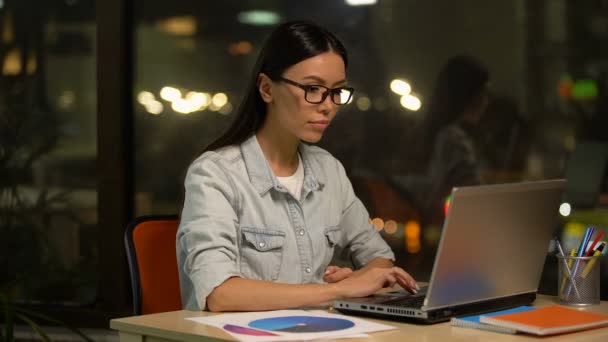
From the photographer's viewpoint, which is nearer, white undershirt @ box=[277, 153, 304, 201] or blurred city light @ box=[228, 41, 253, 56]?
white undershirt @ box=[277, 153, 304, 201]

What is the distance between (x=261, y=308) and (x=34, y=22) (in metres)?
2.24

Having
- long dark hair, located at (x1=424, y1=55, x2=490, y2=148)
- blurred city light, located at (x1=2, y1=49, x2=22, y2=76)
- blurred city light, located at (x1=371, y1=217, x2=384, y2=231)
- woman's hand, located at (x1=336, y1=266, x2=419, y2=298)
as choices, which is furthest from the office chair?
blurred city light, located at (x1=2, y1=49, x2=22, y2=76)

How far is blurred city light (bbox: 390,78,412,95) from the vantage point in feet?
10.5

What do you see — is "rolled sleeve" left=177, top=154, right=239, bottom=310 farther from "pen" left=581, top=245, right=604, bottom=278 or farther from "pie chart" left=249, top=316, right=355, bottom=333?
"pen" left=581, top=245, right=604, bottom=278

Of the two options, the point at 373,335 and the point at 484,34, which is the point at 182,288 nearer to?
the point at 373,335

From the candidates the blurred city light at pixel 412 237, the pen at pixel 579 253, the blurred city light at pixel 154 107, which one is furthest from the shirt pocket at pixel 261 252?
the blurred city light at pixel 154 107

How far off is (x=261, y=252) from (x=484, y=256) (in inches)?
26.1

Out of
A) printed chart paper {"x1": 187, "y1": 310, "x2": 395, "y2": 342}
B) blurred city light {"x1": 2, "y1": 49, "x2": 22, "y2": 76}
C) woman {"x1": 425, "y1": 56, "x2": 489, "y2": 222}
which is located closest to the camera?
printed chart paper {"x1": 187, "y1": 310, "x2": 395, "y2": 342}

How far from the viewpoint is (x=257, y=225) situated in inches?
89.7

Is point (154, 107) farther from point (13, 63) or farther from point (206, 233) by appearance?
point (206, 233)

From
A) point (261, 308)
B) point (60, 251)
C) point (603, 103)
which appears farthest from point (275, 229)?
point (60, 251)

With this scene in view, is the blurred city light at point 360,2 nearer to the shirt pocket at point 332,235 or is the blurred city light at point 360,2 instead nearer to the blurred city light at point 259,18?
the blurred city light at point 259,18

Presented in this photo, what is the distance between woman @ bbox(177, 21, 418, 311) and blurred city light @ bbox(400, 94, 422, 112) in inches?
28.6

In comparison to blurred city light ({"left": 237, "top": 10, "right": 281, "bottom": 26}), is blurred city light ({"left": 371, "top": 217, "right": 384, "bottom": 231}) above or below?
below
